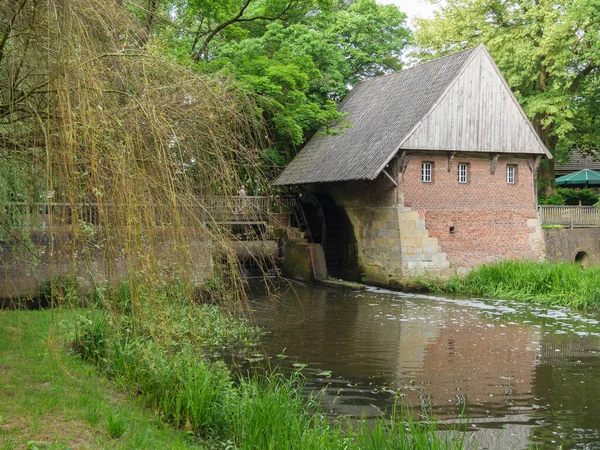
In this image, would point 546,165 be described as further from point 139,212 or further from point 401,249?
point 139,212

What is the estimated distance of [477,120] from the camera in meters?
Result: 20.5

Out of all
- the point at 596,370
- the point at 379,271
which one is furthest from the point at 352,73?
the point at 596,370

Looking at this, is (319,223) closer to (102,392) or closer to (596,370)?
(596,370)

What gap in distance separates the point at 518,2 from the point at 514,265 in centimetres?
1234

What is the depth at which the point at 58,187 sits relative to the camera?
482 centimetres

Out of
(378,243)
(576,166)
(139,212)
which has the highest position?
(576,166)

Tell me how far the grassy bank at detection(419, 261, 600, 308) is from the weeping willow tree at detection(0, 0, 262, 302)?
12.8 metres

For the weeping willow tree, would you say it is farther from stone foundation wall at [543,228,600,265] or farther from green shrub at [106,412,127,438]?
stone foundation wall at [543,228,600,265]

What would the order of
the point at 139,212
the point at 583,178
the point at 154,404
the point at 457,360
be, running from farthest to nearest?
the point at 583,178 → the point at 457,360 → the point at 154,404 → the point at 139,212

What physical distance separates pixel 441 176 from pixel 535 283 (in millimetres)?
4345

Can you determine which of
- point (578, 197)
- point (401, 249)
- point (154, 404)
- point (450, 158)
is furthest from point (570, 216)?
point (154, 404)

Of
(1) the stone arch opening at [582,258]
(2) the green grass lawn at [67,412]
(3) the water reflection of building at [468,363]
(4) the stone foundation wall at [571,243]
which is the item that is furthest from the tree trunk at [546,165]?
(2) the green grass lawn at [67,412]

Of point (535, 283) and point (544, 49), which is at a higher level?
point (544, 49)

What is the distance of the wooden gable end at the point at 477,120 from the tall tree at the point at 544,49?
13.3 feet
